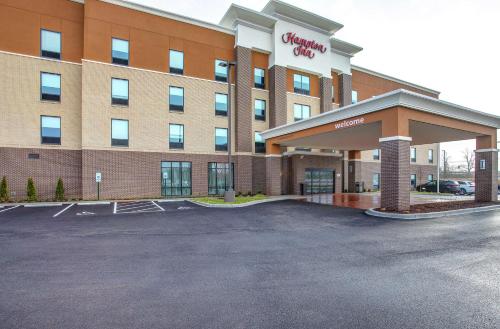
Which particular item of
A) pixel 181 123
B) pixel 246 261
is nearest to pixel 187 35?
pixel 181 123

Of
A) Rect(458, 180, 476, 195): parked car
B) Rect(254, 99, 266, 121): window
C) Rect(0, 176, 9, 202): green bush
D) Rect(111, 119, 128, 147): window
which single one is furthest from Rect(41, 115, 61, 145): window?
Rect(458, 180, 476, 195): parked car

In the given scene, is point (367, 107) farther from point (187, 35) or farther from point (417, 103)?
point (187, 35)

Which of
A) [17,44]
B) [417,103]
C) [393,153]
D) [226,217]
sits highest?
[17,44]

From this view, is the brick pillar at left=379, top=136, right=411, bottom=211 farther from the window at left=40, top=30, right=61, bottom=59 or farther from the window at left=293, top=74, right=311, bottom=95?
the window at left=40, top=30, right=61, bottom=59

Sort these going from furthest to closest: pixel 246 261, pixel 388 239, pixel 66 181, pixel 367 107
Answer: pixel 66 181 < pixel 367 107 < pixel 388 239 < pixel 246 261

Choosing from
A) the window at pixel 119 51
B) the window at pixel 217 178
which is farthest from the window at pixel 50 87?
the window at pixel 217 178

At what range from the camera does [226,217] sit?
12.3 meters

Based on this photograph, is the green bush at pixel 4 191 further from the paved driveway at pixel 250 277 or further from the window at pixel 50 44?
the paved driveway at pixel 250 277

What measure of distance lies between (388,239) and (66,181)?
21.6m

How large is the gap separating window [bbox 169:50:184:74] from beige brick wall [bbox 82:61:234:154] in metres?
0.64

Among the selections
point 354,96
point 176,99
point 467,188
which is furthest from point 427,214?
point 354,96

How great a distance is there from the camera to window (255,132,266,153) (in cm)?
2525

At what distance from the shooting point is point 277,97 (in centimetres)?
2550

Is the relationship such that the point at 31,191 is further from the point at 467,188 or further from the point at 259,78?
the point at 467,188
